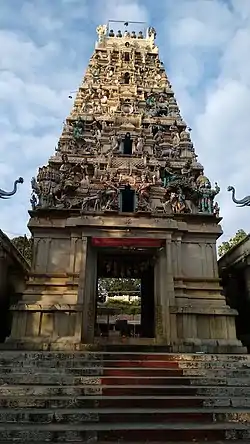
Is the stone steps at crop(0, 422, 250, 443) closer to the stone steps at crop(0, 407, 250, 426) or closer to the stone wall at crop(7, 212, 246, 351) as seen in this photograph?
the stone steps at crop(0, 407, 250, 426)

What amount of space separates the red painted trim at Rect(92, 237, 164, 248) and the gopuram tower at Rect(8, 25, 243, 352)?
0.14ft

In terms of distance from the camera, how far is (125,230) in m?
14.0

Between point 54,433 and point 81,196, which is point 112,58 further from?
point 54,433

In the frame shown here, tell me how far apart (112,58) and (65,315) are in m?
18.4

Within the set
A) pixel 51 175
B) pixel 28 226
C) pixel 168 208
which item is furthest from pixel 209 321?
pixel 51 175

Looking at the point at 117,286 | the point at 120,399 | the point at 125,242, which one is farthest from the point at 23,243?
the point at 120,399

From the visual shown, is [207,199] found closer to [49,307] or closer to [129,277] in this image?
[129,277]

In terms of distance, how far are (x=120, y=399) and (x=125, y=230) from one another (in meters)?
8.22

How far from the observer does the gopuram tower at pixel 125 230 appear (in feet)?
41.0

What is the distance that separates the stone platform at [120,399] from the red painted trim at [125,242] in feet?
18.3

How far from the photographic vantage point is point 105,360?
8.81 m

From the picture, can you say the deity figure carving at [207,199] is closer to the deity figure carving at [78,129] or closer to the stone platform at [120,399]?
the deity figure carving at [78,129]

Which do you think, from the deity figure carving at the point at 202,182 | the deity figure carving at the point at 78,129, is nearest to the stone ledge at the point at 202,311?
the deity figure carving at the point at 202,182

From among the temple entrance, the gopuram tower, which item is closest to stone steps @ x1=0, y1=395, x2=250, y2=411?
the gopuram tower
